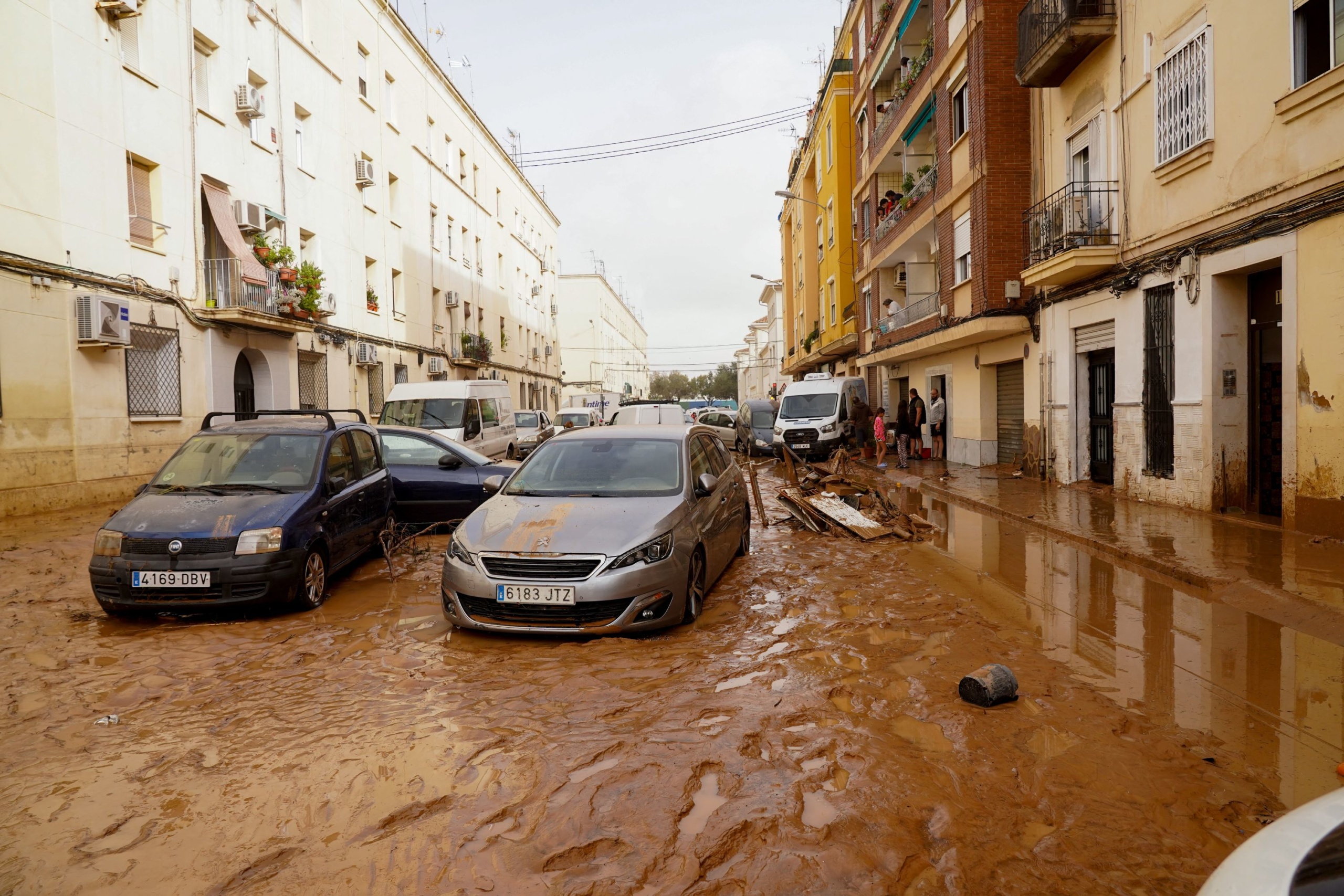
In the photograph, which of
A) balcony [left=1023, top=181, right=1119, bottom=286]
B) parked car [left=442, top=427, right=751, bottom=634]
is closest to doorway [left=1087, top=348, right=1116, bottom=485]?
balcony [left=1023, top=181, right=1119, bottom=286]

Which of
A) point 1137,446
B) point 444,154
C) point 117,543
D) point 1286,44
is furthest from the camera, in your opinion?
point 444,154

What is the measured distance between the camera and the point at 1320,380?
8.80 metres

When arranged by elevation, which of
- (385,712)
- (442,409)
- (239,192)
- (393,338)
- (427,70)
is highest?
(427,70)

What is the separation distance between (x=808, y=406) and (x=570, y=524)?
19672mm

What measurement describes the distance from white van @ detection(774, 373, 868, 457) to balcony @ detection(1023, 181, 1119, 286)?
369 inches

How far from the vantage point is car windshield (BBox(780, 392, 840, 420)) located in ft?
81.2

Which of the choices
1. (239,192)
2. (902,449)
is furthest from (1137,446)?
(239,192)

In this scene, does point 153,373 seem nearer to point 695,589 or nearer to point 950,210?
point 695,589

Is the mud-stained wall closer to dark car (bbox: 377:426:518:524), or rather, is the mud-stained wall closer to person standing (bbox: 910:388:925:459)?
dark car (bbox: 377:426:518:524)

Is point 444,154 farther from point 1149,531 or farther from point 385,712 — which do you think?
point 385,712

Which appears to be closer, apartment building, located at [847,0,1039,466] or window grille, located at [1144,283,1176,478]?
window grille, located at [1144,283,1176,478]

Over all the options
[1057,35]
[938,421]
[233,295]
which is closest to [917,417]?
[938,421]

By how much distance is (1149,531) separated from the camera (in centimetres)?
984

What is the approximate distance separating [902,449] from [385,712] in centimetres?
1790
